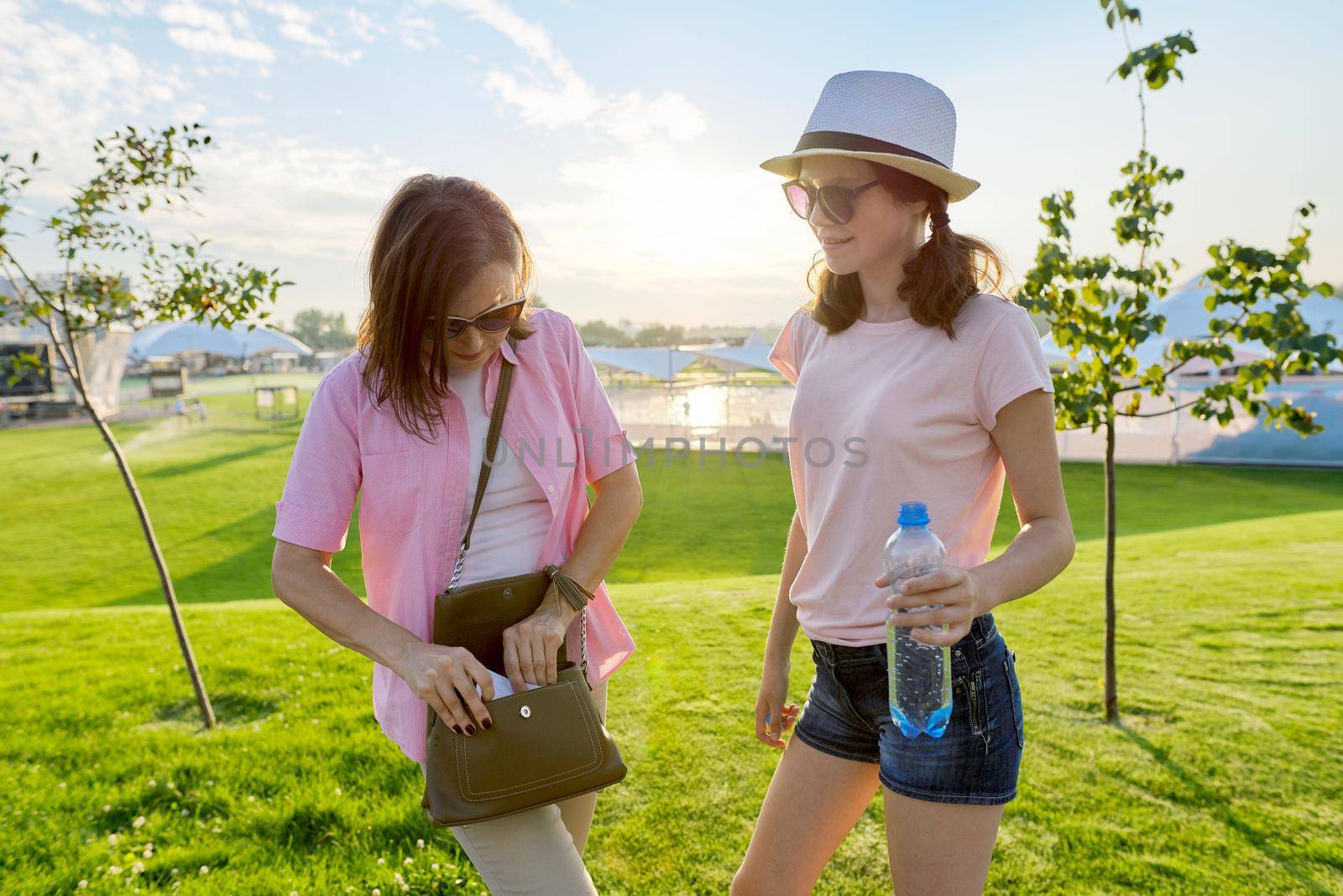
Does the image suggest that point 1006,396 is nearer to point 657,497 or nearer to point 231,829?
point 231,829

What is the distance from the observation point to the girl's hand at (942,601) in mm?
1382

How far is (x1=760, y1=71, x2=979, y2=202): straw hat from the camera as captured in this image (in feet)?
5.77

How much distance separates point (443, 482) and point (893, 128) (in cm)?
117

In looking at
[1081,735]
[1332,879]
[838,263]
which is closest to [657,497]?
[1081,735]

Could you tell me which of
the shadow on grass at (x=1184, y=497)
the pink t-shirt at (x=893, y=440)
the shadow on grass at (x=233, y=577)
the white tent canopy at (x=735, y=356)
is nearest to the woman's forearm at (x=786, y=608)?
the pink t-shirt at (x=893, y=440)

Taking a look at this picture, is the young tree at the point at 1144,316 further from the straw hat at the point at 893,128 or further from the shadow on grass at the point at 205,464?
the shadow on grass at the point at 205,464

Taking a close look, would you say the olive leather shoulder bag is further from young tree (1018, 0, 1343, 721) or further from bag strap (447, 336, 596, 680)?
young tree (1018, 0, 1343, 721)

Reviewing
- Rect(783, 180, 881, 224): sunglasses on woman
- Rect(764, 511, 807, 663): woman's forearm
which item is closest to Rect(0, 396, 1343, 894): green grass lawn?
Rect(764, 511, 807, 663): woman's forearm

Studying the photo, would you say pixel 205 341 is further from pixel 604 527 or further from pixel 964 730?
pixel 964 730

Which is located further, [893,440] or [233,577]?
[233,577]

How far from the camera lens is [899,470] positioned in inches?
68.4

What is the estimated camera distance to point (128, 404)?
34.3 metres

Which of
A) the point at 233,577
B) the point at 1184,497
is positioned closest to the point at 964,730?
the point at 233,577

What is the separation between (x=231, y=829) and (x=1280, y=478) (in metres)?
20.3
